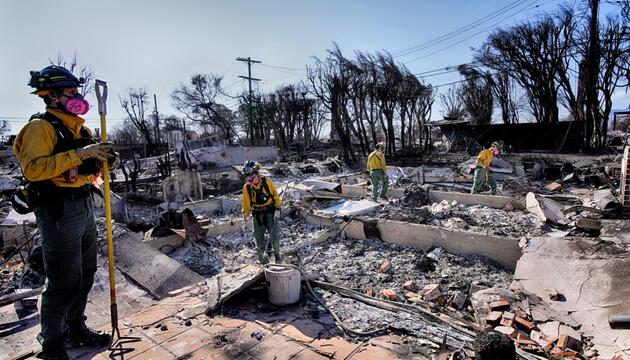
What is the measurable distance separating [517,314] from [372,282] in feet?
6.95

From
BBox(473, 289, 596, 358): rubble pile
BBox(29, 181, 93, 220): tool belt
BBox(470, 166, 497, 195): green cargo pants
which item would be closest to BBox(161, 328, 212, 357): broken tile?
BBox(29, 181, 93, 220): tool belt

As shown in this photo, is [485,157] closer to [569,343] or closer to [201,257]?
[569,343]

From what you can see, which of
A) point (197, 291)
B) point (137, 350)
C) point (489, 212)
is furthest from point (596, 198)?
point (137, 350)

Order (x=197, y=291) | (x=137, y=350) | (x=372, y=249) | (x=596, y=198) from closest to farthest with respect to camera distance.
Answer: (x=137, y=350) < (x=197, y=291) < (x=372, y=249) < (x=596, y=198)

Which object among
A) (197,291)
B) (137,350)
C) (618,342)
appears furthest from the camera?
(197,291)

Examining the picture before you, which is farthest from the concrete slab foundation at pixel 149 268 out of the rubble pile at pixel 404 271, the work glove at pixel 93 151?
the work glove at pixel 93 151

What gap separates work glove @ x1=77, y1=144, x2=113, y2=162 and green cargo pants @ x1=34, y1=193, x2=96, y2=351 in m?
0.34

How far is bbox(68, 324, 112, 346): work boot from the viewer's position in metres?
2.81

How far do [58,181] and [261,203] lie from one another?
3814mm

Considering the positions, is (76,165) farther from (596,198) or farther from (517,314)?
(596,198)

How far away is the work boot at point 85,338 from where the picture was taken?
9.23 ft

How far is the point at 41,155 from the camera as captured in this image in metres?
2.30

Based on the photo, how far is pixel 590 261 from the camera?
4.70 metres

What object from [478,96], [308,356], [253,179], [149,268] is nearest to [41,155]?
[308,356]
